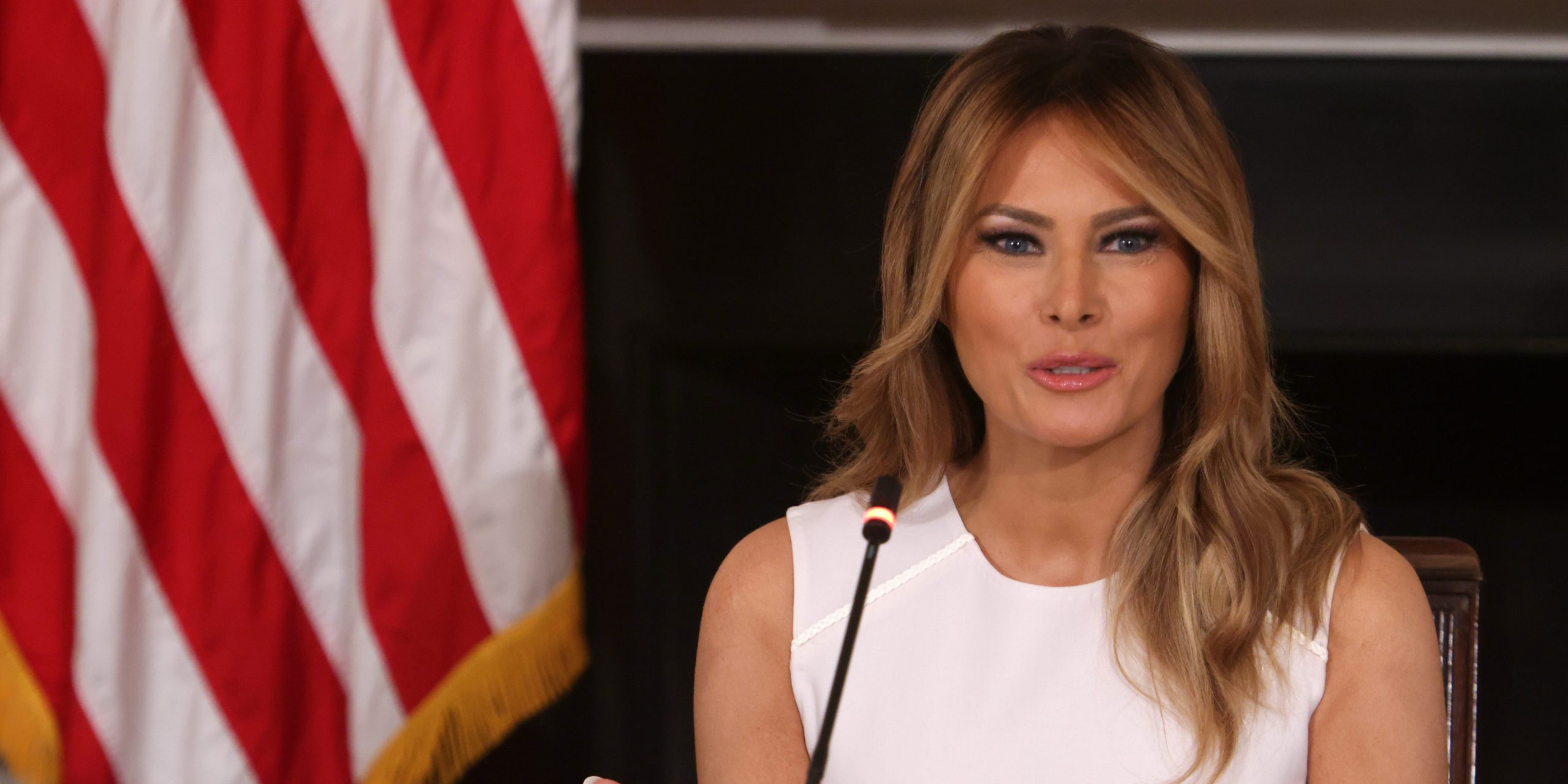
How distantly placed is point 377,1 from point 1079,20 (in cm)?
98

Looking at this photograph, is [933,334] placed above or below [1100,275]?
below

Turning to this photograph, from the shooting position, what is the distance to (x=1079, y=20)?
2.09 metres

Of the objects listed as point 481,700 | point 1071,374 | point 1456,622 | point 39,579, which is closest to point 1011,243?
point 1071,374

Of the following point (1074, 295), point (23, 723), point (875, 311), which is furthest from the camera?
point (875, 311)

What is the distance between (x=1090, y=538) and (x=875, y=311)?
817mm

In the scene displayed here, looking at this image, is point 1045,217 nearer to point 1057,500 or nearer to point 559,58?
point 1057,500

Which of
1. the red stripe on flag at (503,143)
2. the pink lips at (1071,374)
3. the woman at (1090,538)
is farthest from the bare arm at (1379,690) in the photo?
the red stripe on flag at (503,143)

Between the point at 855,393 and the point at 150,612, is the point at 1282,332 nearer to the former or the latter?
the point at 855,393

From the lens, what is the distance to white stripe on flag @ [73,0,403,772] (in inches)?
65.9

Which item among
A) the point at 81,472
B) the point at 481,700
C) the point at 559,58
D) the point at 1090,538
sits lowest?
the point at 481,700

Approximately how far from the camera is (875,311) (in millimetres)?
2176

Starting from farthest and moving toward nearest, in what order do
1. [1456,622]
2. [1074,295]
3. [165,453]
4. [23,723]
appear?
[165,453]
[23,723]
[1456,622]
[1074,295]

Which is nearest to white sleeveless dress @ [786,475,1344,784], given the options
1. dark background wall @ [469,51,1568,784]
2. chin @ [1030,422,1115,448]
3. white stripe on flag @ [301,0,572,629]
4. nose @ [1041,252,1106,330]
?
chin @ [1030,422,1115,448]

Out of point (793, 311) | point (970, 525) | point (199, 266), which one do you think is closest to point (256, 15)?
point (199, 266)
